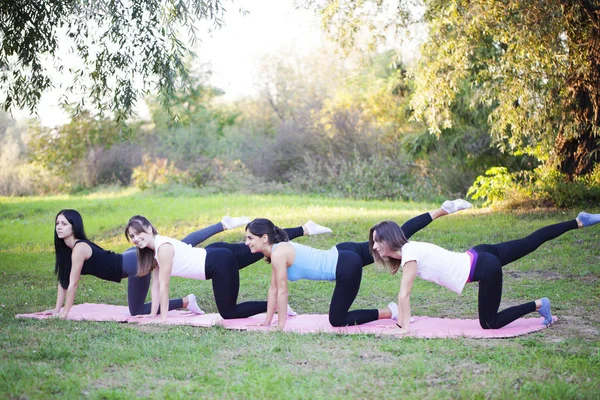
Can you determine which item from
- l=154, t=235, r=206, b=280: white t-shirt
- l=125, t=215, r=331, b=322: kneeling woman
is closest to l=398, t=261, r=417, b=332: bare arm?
l=125, t=215, r=331, b=322: kneeling woman

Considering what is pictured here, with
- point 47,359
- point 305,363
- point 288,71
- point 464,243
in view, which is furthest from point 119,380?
point 288,71

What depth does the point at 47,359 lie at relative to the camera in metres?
5.23

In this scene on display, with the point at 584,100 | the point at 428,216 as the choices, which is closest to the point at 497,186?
the point at 584,100

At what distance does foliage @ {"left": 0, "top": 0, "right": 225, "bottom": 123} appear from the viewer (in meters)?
9.85

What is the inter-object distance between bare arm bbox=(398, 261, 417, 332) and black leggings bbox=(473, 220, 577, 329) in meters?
0.57

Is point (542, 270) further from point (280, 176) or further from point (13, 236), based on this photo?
point (280, 176)

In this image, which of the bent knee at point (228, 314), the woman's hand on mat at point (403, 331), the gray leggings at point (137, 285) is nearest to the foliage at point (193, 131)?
the gray leggings at point (137, 285)

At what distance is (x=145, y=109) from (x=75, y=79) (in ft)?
72.9

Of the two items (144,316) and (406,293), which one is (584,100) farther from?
(144,316)

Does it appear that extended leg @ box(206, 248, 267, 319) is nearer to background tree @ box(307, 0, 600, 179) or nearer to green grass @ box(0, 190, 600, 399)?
green grass @ box(0, 190, 600, 399)

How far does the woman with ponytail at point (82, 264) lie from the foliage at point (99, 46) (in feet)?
10.6

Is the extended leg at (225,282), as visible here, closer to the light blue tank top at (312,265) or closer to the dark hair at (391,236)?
the light blue tank top at (312,265)

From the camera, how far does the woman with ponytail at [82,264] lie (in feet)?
23.3

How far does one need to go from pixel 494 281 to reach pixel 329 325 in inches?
63.2
